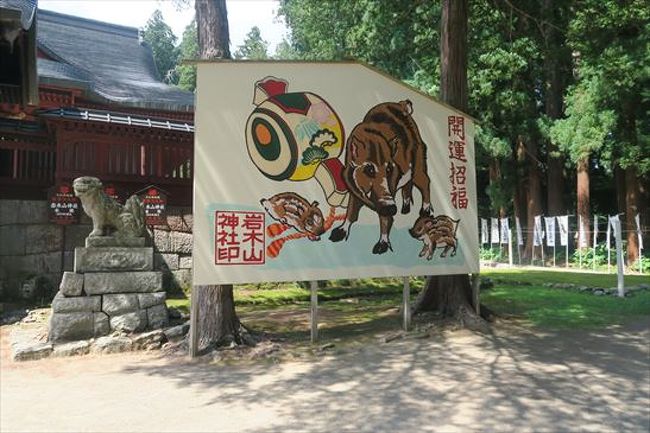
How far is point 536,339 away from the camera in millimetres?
7348

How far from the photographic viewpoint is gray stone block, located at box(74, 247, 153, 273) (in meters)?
7.38

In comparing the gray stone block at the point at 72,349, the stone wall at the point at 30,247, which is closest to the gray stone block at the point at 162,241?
the stone wall at the point at 30,247

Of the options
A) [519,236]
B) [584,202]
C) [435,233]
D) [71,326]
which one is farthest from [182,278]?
[519,236]

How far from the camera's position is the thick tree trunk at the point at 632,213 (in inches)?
763

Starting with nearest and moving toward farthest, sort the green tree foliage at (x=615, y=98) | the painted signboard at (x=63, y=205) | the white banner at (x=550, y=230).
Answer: the painted signboard at (x=63, y=205) → the green tree foliage at (x=615, y=98) → the white banner at (x=550, y=230)

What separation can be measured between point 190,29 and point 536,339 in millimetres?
52211

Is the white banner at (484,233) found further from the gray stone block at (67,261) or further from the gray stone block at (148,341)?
the gray stone block at (148,341)

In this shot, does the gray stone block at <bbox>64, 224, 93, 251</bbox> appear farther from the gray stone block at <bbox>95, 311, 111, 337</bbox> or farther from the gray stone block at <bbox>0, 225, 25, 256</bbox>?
the gray stone block at <bbox>95, 311, 111, 337</bbox>

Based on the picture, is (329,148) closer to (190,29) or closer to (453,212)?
(453,212)

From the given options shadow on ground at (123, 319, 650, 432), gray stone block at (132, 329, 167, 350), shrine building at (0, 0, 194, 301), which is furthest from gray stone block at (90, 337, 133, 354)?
shrine building at (0, 0, 194, 301)

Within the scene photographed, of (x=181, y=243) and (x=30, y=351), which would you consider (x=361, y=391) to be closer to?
(x=30, y=351)

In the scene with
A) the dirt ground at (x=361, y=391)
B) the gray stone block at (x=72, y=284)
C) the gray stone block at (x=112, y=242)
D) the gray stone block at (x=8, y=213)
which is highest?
the gray stone block at (x=8, y=213)

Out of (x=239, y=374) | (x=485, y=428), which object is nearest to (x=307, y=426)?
(x=485, y=428)

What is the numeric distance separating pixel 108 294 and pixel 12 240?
449cm
